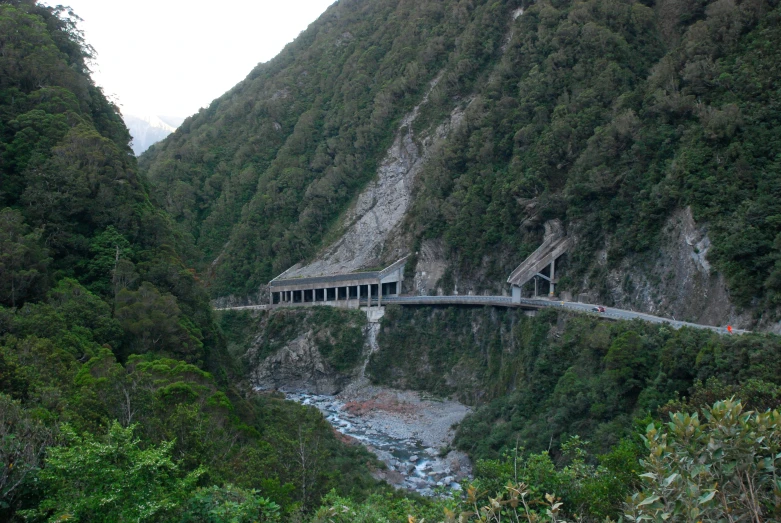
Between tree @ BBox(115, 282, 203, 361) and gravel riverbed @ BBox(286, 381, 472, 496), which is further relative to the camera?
gravel riverbed @ BBox(286, 381, 472, 496)

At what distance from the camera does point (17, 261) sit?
2366 cm

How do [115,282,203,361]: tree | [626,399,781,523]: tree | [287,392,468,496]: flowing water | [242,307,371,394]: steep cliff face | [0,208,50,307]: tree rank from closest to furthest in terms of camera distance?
[626,399,781,523]: tree, [0,208,50,307]: tree, [115,282,203,361]: tree, [287,392,468,496]: flowing water, [242,307,371,394]: steep cliff face

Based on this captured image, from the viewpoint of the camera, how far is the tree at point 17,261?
76.3ft

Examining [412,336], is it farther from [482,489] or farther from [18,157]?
[482,489]

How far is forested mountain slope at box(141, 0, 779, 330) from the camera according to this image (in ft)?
99.3

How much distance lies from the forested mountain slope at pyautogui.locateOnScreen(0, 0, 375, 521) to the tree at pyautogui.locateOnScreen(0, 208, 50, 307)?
0.07 meters

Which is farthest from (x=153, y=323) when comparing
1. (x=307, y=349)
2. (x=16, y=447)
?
(x=307, y=349)

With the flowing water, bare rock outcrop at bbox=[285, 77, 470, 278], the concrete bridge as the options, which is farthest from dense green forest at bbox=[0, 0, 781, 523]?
the flowing water

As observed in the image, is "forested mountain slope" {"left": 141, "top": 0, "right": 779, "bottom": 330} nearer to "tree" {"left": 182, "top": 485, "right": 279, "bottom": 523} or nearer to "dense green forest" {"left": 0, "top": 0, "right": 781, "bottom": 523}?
"dense green forest" {"left": 0, "top": 0, "right": 781, "bottom": 523}

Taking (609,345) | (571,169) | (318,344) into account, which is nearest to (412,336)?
(318,344)

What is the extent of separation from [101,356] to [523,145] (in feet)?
112

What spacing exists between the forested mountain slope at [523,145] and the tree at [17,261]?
29.7 m

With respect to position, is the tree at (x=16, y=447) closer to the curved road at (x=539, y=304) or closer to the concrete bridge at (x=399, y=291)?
the curved road at (x=539, y=304)

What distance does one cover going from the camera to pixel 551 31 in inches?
1885
